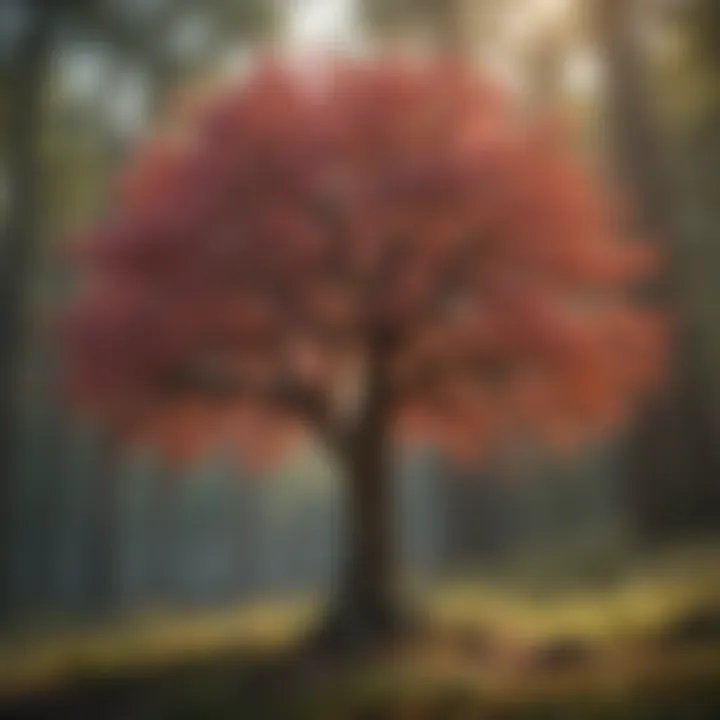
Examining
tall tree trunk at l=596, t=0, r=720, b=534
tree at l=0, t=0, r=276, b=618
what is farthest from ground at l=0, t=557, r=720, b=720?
tree at l=0, t=0, r=276, b=618

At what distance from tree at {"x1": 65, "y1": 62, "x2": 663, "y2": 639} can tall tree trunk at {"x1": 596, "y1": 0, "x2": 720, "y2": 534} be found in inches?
2.8

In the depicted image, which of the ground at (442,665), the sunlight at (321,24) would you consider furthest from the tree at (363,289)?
the ground at (442,665)

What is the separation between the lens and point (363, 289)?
2.69m

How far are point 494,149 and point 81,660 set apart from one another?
1348mm

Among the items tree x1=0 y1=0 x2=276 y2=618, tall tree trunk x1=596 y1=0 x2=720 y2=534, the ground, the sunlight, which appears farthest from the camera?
the sunlight

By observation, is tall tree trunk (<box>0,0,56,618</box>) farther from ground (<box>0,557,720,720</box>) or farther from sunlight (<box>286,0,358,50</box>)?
sunlight (<box>286,0,358,50</box>)

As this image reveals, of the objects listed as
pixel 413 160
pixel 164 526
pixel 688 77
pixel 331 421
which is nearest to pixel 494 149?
pixel 413 160

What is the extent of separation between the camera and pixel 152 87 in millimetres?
2836

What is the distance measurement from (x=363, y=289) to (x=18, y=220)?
0.77m

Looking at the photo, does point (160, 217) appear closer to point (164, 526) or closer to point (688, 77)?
point (164, 526)

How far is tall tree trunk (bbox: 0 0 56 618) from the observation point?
105 inches

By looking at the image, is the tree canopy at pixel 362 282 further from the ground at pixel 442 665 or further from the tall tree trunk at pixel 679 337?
the ground at pixel 442 665

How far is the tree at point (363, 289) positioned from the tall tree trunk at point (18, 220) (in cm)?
13

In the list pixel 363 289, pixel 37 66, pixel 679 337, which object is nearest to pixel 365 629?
pixel 363 289
